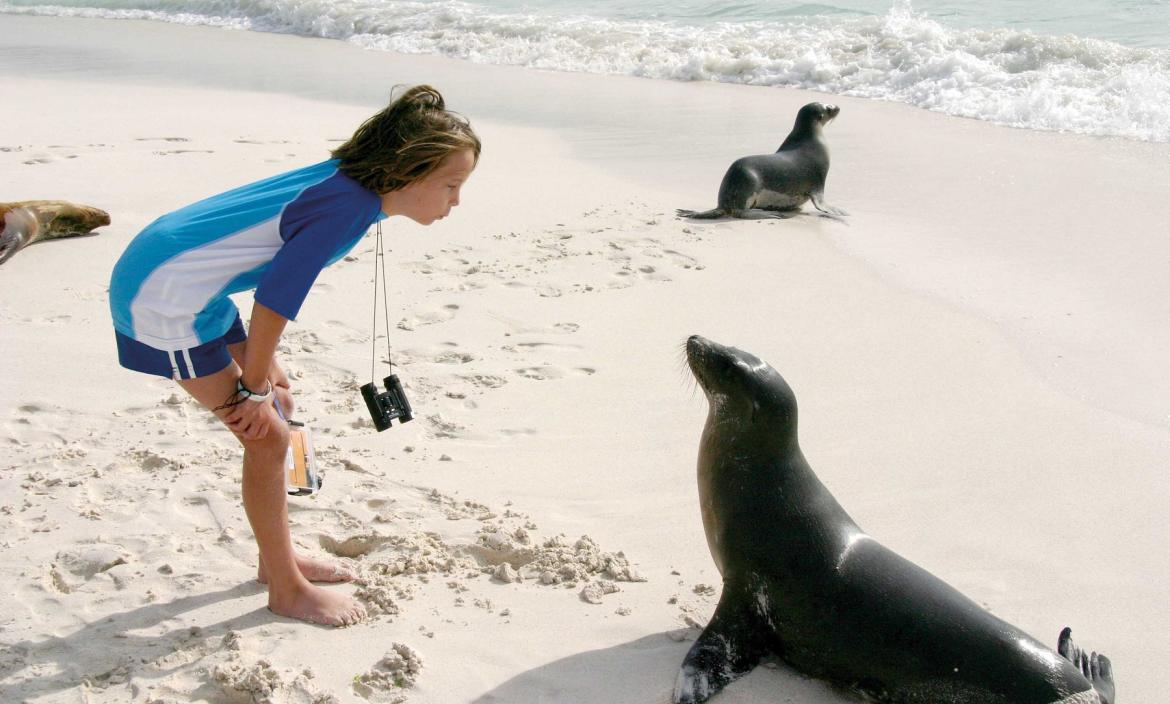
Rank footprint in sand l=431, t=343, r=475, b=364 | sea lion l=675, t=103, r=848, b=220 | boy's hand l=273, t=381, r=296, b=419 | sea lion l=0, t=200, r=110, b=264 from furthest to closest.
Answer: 1. sea lion l=675, t=103, r=848, b=220
2. sea lion l=0, t=200, r=110, b=264
3. footprint in sand l=431, t=343, r=475, b=364
4. boy's hand l=273, t=381, r=296, b=419

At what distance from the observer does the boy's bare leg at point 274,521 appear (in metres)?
2.70

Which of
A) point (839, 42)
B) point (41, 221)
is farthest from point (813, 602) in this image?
point (839, 42)

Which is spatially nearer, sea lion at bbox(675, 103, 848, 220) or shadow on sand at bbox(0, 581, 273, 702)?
shadow on sand at bbox(0, 581, 273, 702)

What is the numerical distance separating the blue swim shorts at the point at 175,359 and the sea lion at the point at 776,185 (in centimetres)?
512

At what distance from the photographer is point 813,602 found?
2729 mm

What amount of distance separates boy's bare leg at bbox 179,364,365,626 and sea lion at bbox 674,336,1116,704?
966 millimetres

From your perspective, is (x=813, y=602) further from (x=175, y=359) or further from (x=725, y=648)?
(x=175, y=359)

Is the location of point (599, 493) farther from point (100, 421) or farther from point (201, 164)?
point (201, 164)

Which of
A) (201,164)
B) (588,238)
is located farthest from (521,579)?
(201,164)

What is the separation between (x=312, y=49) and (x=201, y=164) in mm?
9021

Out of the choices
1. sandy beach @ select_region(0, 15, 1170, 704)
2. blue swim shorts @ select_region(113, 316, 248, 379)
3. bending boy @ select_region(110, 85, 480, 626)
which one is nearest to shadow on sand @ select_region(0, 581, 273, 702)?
sandy beach @ select_region(0, 15, 1170, 704)

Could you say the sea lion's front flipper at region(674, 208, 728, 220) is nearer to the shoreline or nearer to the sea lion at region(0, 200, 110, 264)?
the shoreline

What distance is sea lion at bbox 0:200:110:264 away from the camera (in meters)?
5.91

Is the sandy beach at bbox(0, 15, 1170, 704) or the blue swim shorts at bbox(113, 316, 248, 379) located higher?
the blue swim shorts at bbox(113, 316, 248, 379)
